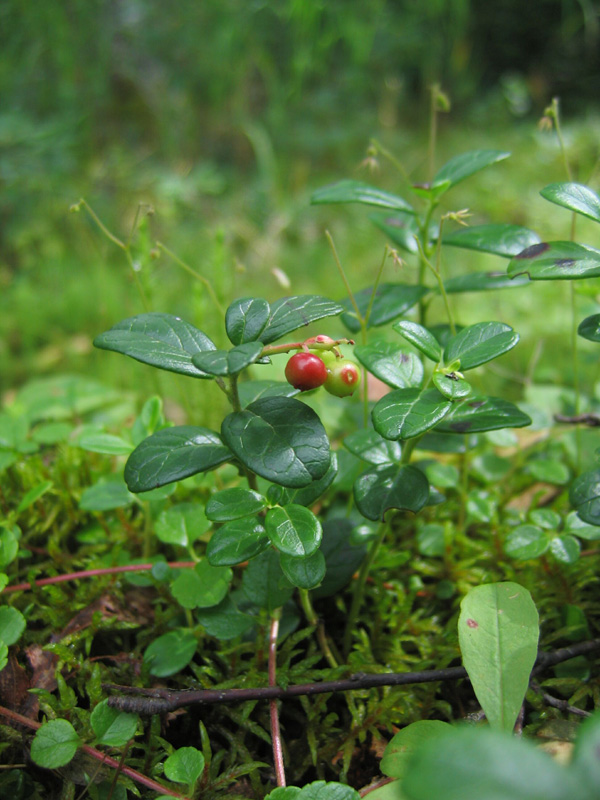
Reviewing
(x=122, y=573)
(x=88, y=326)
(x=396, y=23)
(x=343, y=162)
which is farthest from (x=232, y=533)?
(x=396, y=23)

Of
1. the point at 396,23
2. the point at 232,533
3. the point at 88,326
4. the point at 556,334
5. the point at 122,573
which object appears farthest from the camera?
the point at 396,23

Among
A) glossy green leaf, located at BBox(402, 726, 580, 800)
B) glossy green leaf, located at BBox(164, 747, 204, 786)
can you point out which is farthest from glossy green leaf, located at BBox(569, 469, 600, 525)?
glossy green leaf, located at BBox(164, 747, 204, 786)

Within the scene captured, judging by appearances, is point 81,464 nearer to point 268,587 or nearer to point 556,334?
point 268,587

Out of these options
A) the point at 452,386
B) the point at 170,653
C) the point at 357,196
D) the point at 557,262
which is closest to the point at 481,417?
the point at 452,386

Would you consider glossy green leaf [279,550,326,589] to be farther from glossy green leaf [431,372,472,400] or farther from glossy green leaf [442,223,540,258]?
glossy green leaf [442,223,540,258]

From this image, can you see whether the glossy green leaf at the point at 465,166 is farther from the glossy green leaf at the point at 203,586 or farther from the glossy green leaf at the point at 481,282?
the glossy green leaf at the point at 203,586

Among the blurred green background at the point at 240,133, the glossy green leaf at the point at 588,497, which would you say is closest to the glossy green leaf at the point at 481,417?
the glossy green leaf at the point at 588,497
